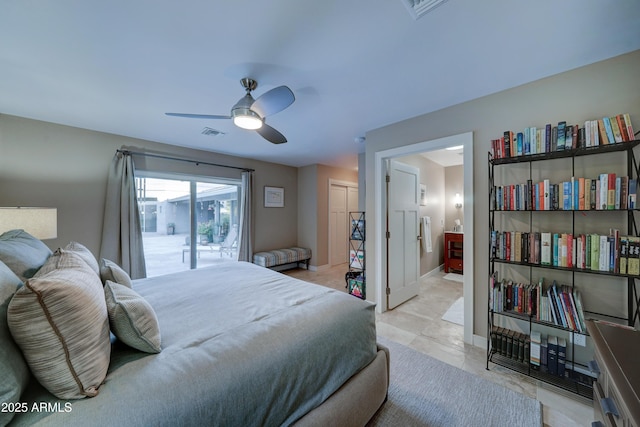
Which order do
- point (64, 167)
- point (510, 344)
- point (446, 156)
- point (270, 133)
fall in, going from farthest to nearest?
point (446, 156), point (64, 167), point (270, 133), point (510, 344)

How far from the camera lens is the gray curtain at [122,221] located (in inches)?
124

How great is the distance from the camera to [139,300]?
1054 mm

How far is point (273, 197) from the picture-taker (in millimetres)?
5156

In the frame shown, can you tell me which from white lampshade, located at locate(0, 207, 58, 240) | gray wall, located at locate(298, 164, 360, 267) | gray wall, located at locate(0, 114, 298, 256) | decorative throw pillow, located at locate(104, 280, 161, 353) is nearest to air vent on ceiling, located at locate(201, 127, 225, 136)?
gray wall, located at locate(0, 114, 298, 256)

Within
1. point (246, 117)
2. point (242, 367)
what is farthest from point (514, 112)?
point (242, 367)

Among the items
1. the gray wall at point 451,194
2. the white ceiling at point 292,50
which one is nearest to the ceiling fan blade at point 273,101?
the white ceiling at point 292,50

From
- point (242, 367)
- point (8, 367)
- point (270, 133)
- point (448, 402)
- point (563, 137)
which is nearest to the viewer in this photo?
point (8, 367)

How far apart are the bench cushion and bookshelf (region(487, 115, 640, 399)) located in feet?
11.7

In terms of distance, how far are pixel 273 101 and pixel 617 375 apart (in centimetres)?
218

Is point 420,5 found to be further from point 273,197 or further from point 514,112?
point 273,197

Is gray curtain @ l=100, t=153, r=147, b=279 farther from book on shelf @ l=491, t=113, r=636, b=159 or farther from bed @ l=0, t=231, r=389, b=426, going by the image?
book on shelf @ l=491, t=113, r=636, b=159

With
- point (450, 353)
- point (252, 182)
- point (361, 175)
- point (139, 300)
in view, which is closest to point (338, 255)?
point (361, 175)

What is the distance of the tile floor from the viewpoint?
5.04 ft

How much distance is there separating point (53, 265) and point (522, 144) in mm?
3131
